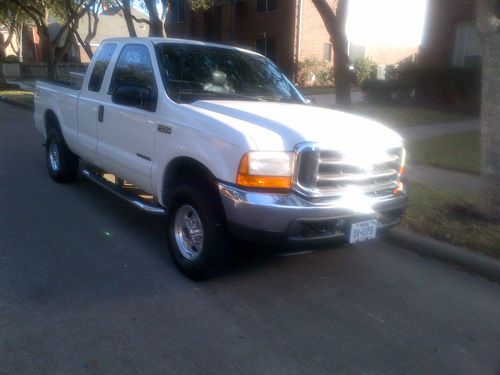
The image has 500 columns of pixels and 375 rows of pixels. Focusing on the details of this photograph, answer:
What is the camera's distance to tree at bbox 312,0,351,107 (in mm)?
9945

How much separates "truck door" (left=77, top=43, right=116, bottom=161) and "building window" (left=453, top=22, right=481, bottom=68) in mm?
12702

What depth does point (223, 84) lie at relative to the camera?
5.13m

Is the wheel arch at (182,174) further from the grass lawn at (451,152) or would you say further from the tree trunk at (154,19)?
the tree trunk at (154,19)

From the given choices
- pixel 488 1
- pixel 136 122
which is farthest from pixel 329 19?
pixel 136 122

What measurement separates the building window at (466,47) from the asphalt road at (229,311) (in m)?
12.4

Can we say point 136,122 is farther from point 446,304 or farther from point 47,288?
point 446,304

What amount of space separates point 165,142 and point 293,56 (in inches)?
917

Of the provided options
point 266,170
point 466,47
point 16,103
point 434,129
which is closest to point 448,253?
point 266,170

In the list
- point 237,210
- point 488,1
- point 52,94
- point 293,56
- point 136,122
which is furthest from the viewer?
point 293,56

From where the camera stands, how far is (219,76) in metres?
5.14

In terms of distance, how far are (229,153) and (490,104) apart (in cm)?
341

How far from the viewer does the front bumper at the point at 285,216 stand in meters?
3.64

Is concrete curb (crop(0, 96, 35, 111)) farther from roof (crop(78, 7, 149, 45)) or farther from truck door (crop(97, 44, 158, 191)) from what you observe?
roof (crop(78, 7, 149, 45))

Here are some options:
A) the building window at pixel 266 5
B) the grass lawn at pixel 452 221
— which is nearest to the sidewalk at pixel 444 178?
the grass lawn at pixel 452 221
